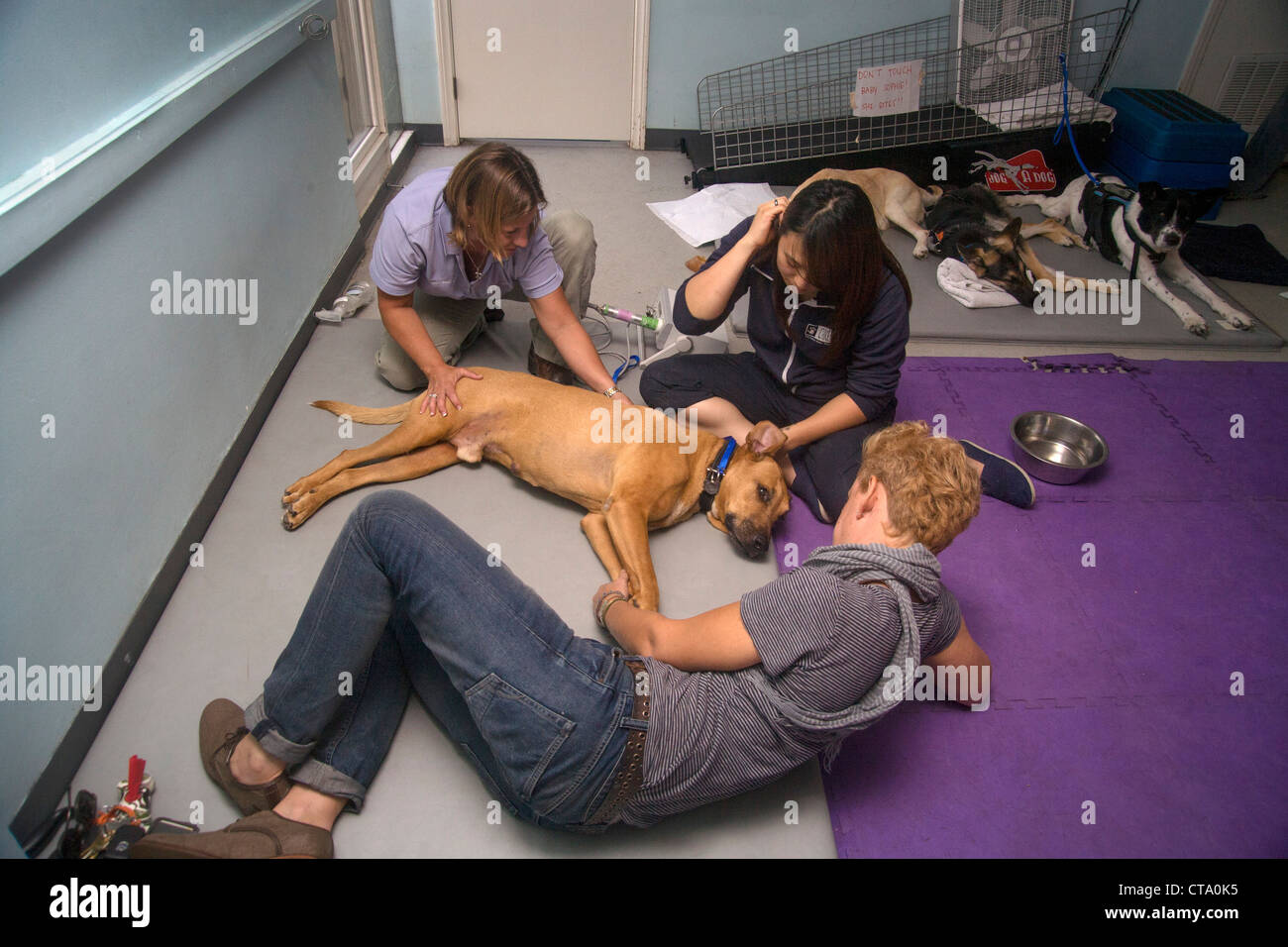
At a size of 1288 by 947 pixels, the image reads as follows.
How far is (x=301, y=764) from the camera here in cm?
170

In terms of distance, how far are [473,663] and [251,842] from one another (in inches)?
22.0

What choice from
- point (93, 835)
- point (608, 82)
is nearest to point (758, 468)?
point (93, 835)

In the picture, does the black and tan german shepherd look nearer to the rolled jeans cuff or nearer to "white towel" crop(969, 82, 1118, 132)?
"white towel" crop(969, 82, 1118, 132)

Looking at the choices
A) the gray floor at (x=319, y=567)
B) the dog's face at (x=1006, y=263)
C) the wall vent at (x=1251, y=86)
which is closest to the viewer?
the gray floor at (x=319, y=567)

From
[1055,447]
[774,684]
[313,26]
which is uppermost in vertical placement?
[313,26]

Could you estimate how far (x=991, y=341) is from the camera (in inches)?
145

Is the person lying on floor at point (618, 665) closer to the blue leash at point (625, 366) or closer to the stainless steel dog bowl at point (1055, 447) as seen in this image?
the stainless steel dog bowl at point (1055, 447)

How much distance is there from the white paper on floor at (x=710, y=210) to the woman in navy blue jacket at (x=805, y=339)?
5.00ft

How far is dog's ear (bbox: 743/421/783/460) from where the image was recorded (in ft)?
7.80

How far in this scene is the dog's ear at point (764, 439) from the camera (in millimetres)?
2379

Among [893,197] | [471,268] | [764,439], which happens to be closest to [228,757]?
[764,439]

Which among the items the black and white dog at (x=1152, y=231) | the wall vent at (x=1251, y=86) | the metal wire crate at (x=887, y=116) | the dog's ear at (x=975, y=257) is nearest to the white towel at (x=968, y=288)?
the dog's ear at (x=975, y=257)

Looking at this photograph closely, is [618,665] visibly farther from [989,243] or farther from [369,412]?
[989,243]

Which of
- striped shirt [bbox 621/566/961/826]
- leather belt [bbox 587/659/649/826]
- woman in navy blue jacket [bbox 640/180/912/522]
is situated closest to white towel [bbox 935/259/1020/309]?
woman in navy blue jacket [bbox 640/180/912/522]
